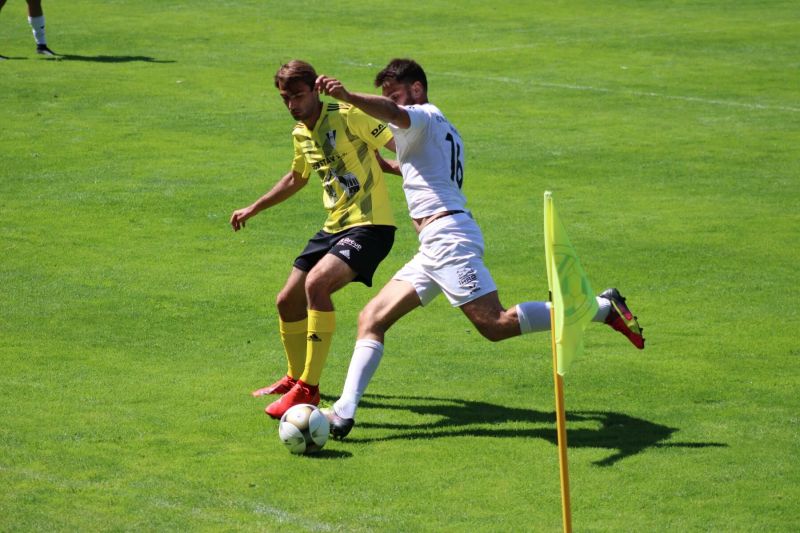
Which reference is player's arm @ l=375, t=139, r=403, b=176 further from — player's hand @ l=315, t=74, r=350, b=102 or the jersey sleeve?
player's hand @ l=315, t=74, r=350, b=102

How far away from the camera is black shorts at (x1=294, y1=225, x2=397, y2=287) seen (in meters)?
8.52

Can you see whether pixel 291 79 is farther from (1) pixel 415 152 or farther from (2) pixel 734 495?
(2) pixel 734 495

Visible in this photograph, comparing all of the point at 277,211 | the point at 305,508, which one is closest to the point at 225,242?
the point at 277,211

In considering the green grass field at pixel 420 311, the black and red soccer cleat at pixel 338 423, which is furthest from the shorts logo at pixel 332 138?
the black and red soccer cleat at pixel 338 423

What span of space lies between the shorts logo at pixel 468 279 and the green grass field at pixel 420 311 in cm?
95

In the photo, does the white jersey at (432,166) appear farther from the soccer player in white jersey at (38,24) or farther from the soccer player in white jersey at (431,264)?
the soccer player in white jersey at (38,24)

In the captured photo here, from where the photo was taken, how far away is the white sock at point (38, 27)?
22.4 meters

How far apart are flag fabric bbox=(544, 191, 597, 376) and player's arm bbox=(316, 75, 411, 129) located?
1.33m

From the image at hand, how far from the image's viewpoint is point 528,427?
827cm

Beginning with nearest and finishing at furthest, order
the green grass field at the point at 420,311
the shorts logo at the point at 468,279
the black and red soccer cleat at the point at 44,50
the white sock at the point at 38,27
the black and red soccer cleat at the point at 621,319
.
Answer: the green grass field at the point at 420,311 → the shorts logo at the point at 468,279 → the black and red soccer cleat at the point at 621,319 → the white sock at the point at 38,27 → the black and red soccer cleat at the point at 44,50

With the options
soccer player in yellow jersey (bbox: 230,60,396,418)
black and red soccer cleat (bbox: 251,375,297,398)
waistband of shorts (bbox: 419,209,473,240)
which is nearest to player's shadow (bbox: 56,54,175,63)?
soccer player in yellow jersey (bbox: 230,60,396,418)

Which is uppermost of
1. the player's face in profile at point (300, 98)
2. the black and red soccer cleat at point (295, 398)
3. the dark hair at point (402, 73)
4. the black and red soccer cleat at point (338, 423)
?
the dark hair at point (402, 73)

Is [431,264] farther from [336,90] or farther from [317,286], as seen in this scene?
[336,90]

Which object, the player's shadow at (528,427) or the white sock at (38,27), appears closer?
the player's shadow at (528,427)
